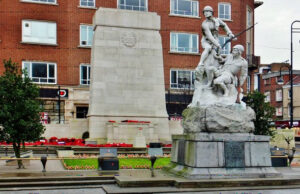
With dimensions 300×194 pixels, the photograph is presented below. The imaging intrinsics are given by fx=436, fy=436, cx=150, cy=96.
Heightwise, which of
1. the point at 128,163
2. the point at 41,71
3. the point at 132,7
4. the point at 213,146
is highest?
the point at 132,7

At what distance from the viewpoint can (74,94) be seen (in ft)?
131

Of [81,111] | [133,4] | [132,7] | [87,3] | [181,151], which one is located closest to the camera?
[181,151]

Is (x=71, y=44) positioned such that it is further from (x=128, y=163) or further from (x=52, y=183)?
(x=52, y=183)

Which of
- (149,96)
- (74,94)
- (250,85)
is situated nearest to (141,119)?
(149,96)

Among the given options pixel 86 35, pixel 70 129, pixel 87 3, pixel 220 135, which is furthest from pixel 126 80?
pixel 220 135

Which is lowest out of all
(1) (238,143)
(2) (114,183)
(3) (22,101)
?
(2) (114,183)

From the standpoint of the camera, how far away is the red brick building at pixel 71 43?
3994cm

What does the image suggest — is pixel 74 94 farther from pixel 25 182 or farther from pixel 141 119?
pixel 25 182

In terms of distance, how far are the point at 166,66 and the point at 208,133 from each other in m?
30.2

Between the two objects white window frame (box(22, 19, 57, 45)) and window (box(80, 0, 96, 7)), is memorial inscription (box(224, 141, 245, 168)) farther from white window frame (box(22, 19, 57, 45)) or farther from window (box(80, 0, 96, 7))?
window (box(80, 0, 96, 7))

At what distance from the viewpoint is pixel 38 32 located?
133 ft

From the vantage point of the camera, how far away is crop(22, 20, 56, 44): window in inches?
1588

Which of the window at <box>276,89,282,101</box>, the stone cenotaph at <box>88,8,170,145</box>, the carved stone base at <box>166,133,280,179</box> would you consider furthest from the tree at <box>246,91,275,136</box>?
the window at <box>276,89,282,101</box>

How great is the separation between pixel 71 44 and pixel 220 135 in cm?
2965
